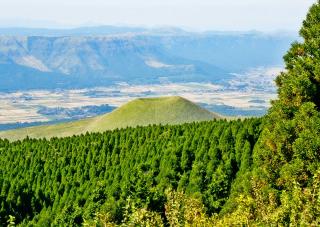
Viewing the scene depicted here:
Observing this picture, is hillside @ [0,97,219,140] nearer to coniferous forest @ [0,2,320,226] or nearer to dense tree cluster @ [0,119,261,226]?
coniferous forest @ [0,2,320,226]

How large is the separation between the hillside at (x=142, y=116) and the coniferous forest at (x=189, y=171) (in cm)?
4051

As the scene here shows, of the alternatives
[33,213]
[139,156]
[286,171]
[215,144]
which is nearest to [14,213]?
[33,213]

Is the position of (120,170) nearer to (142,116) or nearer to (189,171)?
(189,171)

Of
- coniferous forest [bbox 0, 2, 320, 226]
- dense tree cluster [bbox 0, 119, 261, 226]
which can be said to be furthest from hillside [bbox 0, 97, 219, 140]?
dense tree cluster [bbox 0, 119, 261, 226]

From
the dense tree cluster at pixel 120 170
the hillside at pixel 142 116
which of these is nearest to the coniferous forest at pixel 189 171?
the dense tree cluster at pixel 120 170

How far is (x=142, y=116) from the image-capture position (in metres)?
155

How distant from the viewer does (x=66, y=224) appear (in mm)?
58156

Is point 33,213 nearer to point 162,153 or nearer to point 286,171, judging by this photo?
point 162,153

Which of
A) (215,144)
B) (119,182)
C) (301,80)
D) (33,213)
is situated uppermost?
(301,80)

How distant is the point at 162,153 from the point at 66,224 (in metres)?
28.3

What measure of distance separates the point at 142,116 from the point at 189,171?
81.8 metres

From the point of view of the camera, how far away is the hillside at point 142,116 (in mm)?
152375

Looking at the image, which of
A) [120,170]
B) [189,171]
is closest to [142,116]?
[120,170]

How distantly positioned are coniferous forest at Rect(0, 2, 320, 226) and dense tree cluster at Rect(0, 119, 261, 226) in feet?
0.51
